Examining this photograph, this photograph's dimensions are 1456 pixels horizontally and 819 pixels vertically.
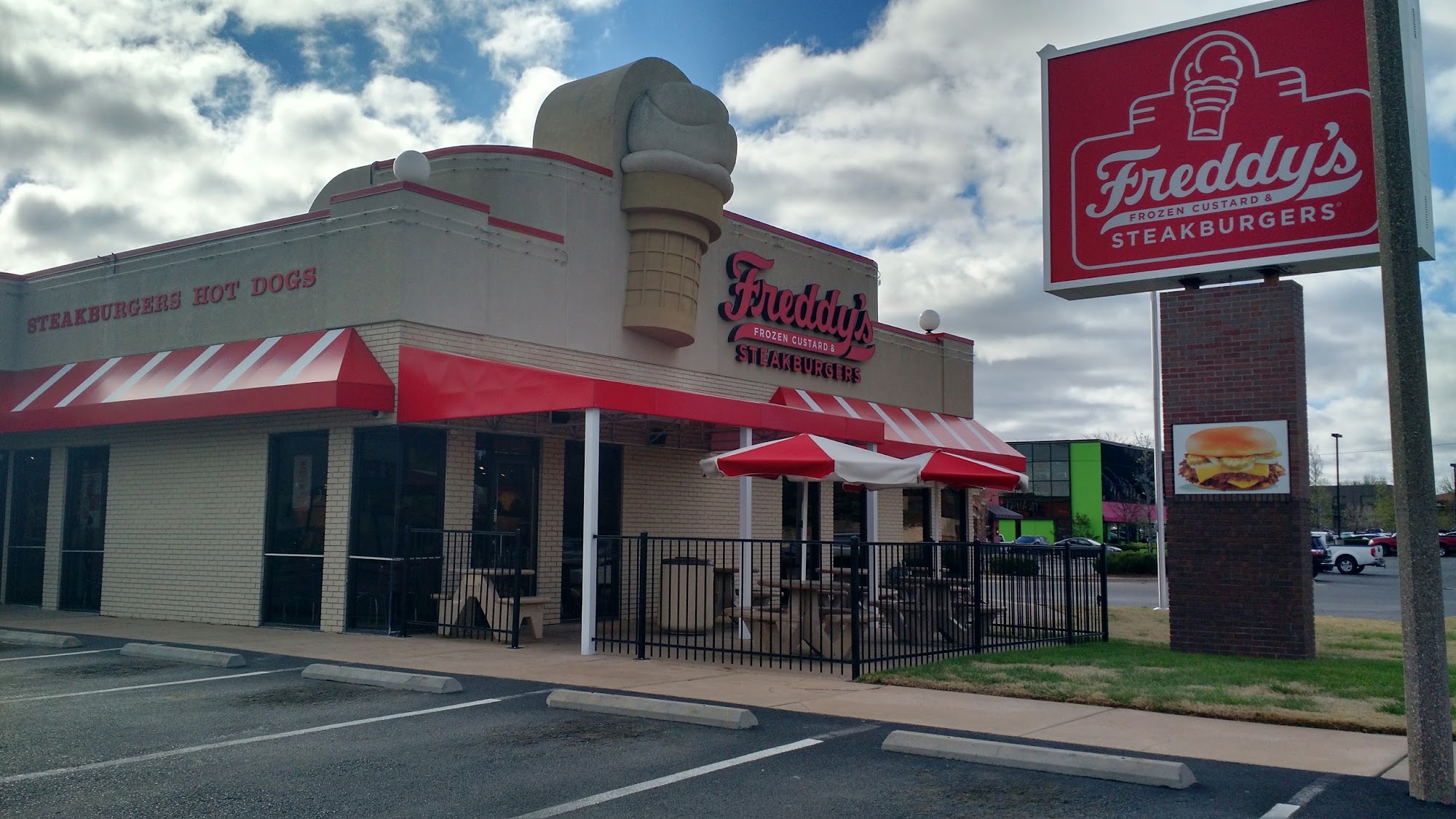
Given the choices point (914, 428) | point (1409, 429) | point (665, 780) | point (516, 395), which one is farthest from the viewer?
point (914, 428)

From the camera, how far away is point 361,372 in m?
14.2

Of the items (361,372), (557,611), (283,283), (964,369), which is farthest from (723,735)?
(964,369)

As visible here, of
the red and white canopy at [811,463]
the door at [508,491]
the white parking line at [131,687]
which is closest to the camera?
the white parking line at [131,687]

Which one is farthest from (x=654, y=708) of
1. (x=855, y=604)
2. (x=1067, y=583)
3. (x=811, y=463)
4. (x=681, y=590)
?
(x=1067, y=583)

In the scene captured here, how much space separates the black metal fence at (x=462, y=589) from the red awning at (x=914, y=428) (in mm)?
7121

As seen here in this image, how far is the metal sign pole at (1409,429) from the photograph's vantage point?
20.5 ft

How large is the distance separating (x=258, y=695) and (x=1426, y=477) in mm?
8882

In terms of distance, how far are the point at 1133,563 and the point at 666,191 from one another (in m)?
29.5

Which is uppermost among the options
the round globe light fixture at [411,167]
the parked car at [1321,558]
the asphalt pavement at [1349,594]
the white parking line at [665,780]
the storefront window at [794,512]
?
the round globe light fixture at [411,167]

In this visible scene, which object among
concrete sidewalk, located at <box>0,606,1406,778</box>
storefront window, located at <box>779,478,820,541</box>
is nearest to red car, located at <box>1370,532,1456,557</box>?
storefront window, located at <box>779,478,820,541</box>

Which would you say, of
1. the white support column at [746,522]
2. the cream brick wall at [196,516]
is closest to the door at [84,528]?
the cream brick wall at [196,516]

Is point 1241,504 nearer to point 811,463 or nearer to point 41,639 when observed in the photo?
point 811,463

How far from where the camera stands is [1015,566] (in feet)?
44.7

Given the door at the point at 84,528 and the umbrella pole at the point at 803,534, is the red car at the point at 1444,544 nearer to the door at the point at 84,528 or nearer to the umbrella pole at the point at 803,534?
the umbrella pole at the point at 803,534
